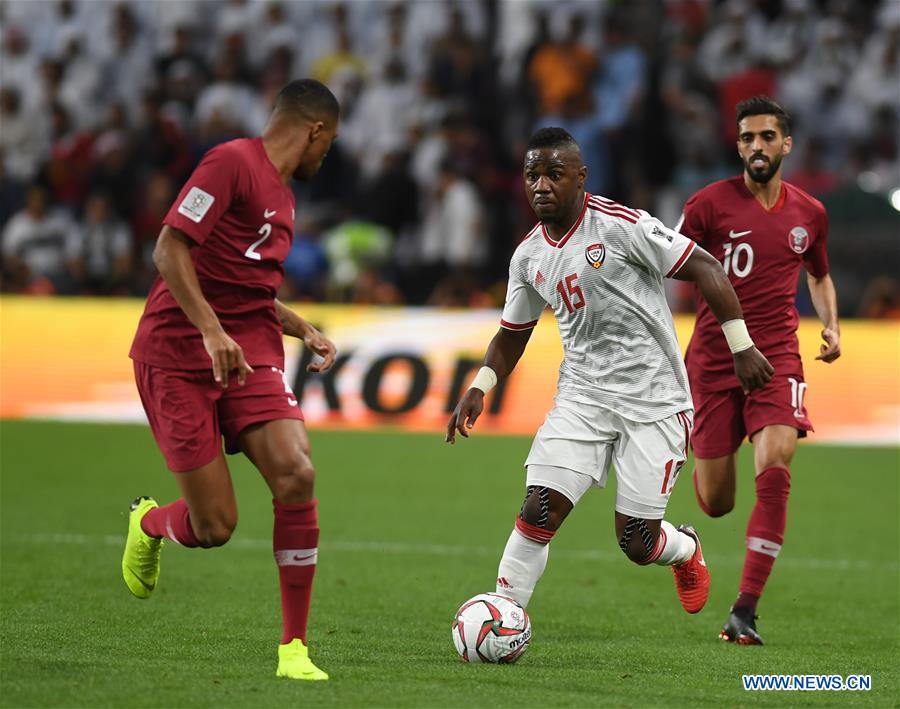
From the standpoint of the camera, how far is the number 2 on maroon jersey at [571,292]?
253 inches

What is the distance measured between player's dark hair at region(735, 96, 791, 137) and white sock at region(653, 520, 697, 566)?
2204 mm

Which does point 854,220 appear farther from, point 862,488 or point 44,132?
Result: point 44,132

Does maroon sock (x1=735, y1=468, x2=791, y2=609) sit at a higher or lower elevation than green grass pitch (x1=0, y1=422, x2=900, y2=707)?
higher

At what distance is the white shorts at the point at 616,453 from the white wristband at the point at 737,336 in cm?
46

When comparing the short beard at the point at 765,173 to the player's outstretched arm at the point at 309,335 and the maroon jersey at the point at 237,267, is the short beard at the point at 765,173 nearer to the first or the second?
the player's outstretched arm at the point at 309,335

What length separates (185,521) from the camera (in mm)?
6285

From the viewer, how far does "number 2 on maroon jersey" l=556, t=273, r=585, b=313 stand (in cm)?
641

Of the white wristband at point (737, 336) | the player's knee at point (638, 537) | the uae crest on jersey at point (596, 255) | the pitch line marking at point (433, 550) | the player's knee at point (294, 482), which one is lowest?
the pitch line marking at point (433, 550)

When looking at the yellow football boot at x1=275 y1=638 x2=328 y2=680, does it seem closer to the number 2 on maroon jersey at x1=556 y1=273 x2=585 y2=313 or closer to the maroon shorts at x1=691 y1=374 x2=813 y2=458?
the number 2 on maroon jersey at x1=556 y1=273 x2=585 y2=313

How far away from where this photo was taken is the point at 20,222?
18188mm

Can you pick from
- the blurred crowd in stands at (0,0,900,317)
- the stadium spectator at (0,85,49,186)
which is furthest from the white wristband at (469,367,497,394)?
the stadium spectator at (0,85,49,186)

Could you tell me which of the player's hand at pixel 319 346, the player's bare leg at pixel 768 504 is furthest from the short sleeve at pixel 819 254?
the player's hand at pixel 319 346

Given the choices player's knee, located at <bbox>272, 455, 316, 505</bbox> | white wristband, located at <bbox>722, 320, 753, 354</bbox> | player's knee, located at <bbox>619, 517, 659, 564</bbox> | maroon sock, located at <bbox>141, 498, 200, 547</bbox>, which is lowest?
maroon sock, located at <bbox>141, 498, 200, 547</bbox>

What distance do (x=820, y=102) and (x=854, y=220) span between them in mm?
2646
